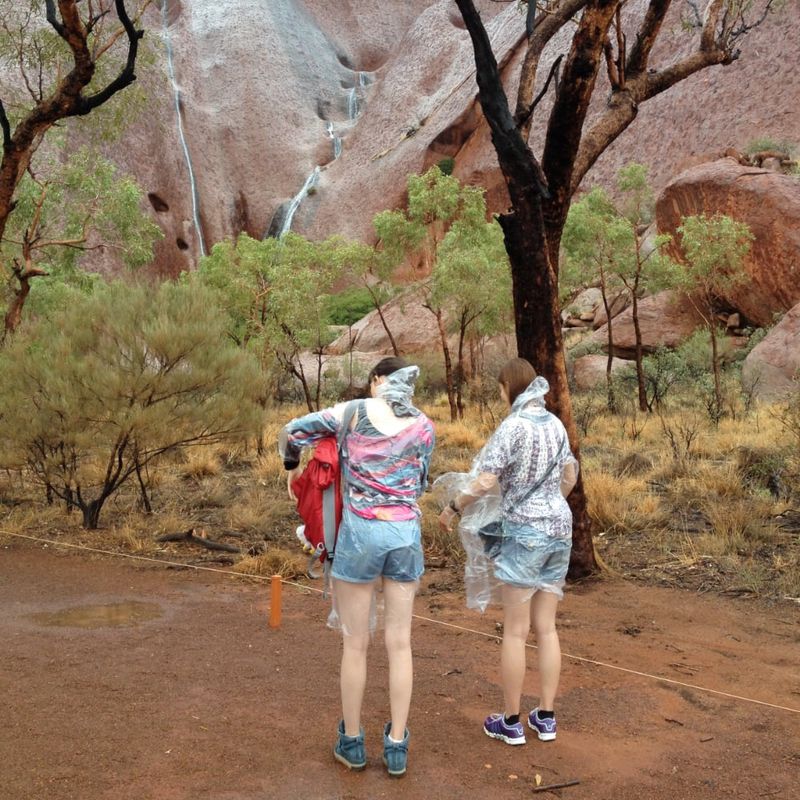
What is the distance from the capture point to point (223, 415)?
9.04 metres

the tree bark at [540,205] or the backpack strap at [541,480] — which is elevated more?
the tree bark at [540,205]

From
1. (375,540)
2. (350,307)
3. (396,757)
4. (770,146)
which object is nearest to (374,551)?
(375,540)

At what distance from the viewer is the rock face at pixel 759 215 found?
2241 centimetres

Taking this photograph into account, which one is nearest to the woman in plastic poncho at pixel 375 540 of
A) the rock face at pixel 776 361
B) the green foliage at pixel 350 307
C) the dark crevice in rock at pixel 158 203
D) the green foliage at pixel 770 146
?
the rock face at pixel 776 361

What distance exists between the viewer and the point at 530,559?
379cm

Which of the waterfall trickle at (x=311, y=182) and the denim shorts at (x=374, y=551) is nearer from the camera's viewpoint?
the denim shorts at (x=374, y=551)

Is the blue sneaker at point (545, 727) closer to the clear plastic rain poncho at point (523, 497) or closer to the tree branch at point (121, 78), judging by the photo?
the clear plastic rain poncho at point (523, 497)

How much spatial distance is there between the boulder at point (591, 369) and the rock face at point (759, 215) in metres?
3.76

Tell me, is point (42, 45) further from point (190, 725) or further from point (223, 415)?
point (190, 725)

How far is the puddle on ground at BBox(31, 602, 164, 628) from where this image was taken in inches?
230

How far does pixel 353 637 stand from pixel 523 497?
3.22 feet

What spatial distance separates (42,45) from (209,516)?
23.3 feet

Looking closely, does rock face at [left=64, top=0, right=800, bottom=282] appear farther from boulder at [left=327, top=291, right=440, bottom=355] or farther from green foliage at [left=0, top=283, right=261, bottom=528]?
green foliage at [left=0, top=283, right=261, bottom=528]

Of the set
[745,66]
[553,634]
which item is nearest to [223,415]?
[553,634]
